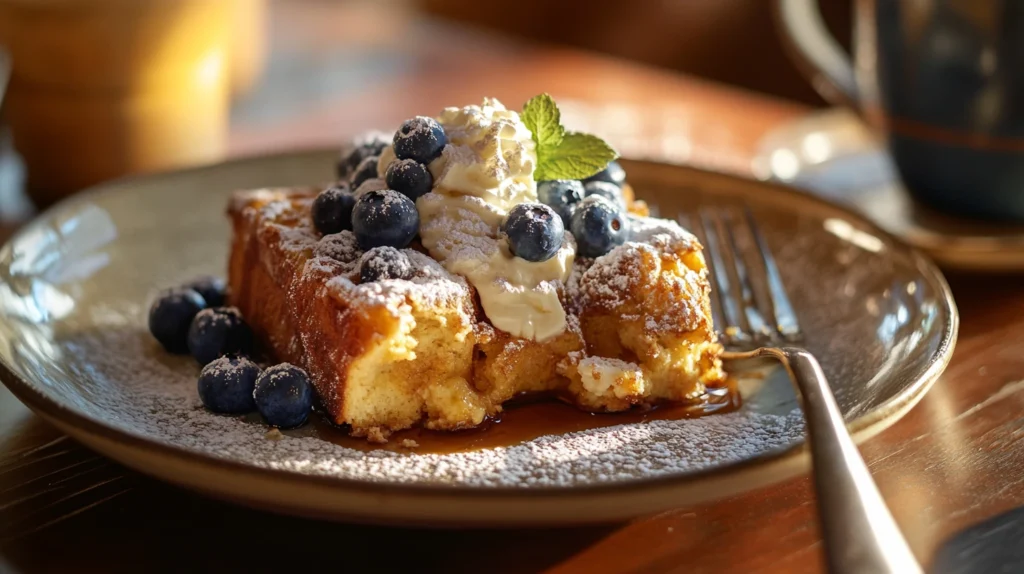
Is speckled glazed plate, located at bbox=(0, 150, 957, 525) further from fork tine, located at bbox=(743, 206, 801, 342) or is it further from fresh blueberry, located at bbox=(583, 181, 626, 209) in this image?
fresh blueberry, located at bbox=(583, 181, 626, 209)

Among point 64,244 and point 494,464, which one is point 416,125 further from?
point 64,244

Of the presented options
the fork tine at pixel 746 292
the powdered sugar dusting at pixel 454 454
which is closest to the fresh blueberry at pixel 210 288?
the powdered sugar dusting at pixel 454 454

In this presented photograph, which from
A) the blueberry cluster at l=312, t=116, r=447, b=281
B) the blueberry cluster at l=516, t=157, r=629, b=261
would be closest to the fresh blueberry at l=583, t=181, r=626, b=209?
the blueberry cluster at l=516, t=157, r=629, b=261

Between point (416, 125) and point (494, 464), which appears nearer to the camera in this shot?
point (494, 464)

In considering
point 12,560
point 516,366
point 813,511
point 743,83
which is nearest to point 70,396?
point 12,560

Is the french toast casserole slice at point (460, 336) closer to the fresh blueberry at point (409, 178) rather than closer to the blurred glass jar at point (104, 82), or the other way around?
the fresh blueberry at point (409, 178)

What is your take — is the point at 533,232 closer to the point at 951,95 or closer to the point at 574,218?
the point at 574,218

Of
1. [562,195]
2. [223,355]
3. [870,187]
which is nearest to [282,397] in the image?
[223,355]
